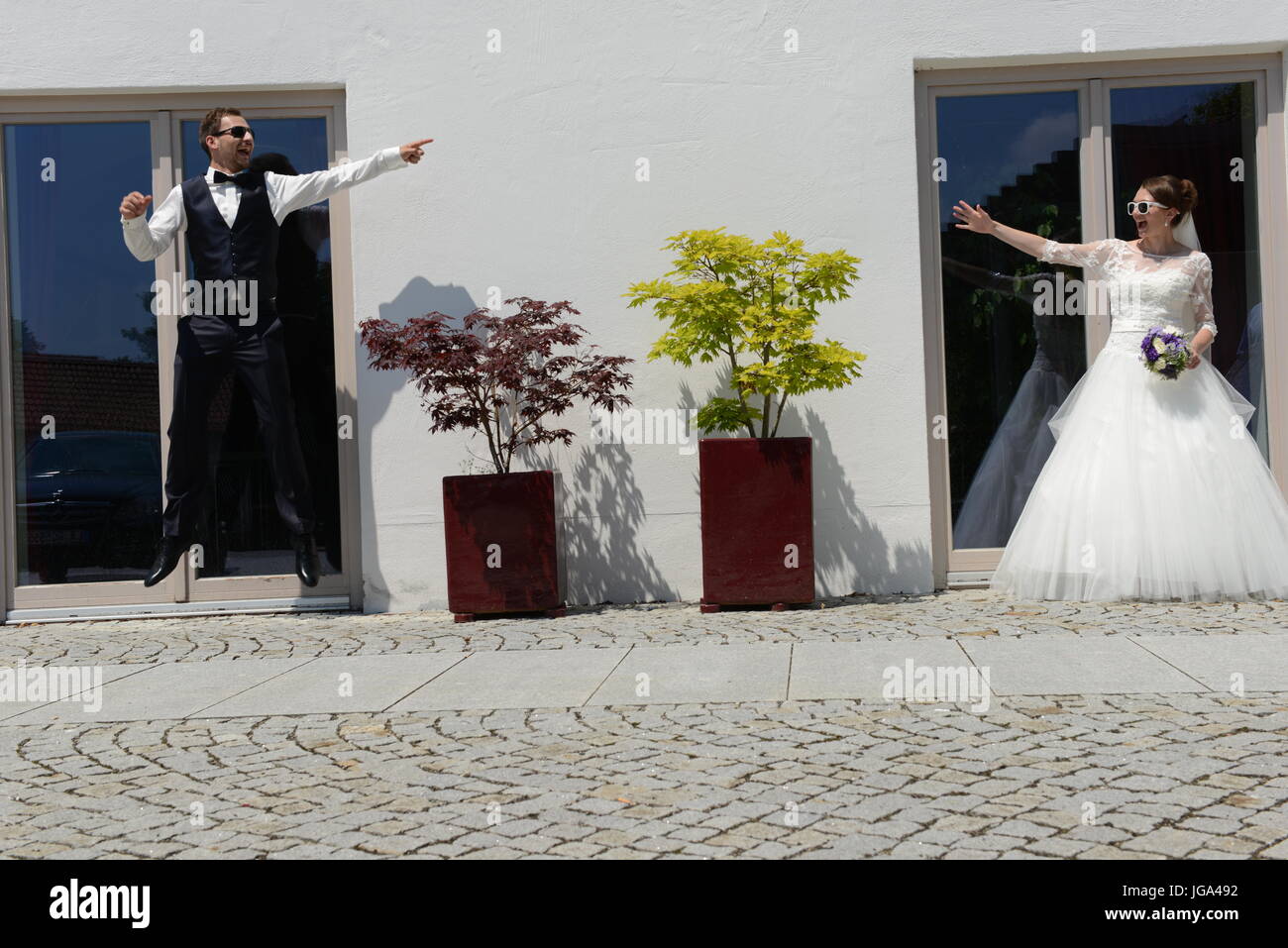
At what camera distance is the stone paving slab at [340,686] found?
508 cm

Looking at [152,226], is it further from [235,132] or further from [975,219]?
[975,219]

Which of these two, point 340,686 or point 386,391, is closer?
point 340,686

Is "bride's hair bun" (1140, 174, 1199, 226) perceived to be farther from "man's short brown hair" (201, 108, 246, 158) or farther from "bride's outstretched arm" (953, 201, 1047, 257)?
"man's short brown hair" (201, 108, 246, 158)

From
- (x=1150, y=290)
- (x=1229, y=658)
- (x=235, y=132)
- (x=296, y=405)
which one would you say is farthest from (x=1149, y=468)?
(x=235, y=132)

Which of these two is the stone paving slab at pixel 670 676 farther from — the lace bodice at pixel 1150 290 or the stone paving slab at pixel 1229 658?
the lace bodice at pixel 1150 290

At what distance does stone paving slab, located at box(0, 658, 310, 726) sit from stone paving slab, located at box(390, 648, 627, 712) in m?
0.89

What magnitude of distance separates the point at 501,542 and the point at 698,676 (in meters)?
2.21

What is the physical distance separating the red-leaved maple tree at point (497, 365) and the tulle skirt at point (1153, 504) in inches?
102

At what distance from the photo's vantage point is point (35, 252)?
8.20 meters

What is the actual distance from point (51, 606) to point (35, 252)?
7.65ft

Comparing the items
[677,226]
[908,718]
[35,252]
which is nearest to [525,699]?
[908,718]

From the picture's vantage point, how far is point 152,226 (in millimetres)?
7500

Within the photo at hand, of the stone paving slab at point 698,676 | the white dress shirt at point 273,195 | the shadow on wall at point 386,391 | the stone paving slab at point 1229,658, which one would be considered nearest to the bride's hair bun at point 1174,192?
the stone paving slab at point 1229,658
